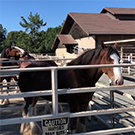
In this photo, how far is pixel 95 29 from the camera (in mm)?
18812

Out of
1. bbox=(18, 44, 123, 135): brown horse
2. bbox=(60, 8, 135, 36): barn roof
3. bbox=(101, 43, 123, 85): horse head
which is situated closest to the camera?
bbox=(101, 43, 123, 85): horse head

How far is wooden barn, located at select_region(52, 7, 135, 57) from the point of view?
18547 millimetres

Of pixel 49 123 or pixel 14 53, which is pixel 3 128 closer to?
pixel 49 123

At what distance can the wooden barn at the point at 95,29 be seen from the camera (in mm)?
18547

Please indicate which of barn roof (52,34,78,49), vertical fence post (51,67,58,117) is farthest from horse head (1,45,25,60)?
barn roof (52,34,78,49)

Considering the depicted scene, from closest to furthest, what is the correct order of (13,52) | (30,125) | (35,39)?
(30,125) < (13,52) < (35,39)

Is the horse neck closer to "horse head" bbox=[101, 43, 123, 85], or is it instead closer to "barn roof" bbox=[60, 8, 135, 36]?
"horse head" bbox=[101, 43, 123, 85]

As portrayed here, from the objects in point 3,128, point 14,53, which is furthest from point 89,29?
point 3,128

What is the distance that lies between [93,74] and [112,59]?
430 mm

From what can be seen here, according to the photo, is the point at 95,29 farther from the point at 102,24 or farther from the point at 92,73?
the point at 92,73

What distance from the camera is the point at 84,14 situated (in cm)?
2383

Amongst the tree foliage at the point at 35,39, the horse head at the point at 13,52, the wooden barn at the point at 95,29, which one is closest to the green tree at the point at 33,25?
the tree foliage at the point at 35,39

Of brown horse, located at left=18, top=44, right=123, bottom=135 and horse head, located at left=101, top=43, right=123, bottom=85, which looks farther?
brown horse, located at left=18, top=44, right=123, bottom=135

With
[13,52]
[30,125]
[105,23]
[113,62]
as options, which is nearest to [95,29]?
[105,23]
